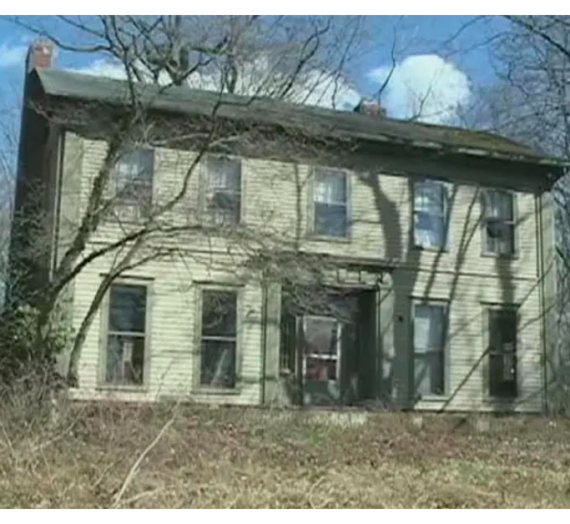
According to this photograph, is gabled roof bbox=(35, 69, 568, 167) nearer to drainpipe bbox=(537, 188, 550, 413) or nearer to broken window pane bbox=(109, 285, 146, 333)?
drainpipe bbox=(537, 188, 550, 413)

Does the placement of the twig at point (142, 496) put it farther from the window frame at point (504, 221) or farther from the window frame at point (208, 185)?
the window frame at point (504, 221)

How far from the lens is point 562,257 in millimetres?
30125

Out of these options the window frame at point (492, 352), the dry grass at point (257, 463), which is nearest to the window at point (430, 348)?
the window frame at point (492, 352)

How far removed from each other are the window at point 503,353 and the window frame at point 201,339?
18.7ft

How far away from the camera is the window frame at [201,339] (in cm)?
1727

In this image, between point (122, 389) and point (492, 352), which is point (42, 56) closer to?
point (122, 389)

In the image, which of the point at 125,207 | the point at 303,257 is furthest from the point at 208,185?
the point at 303,257

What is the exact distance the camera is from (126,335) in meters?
16.9

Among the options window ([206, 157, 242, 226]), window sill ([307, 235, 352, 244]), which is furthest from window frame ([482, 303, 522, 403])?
window ([206, 157, 242, 226])

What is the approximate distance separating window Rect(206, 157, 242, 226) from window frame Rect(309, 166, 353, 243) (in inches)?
61.6

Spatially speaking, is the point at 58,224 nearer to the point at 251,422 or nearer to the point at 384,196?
the point at 251,422

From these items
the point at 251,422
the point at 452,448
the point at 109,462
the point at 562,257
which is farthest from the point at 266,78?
the point at 562,257

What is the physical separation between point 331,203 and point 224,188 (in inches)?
92.8

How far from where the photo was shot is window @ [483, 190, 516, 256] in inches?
791
